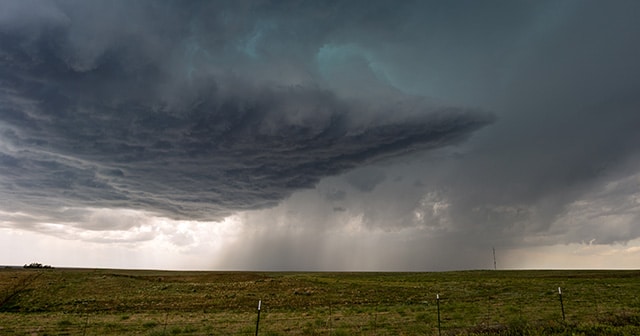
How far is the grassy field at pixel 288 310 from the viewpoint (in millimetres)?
28703

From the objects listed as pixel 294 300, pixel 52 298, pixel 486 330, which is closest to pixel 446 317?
pixel 486 330

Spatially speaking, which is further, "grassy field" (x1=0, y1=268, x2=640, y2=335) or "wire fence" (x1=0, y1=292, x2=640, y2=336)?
"grassy field" (x1=0, y1=268, x2=640, y2=335)

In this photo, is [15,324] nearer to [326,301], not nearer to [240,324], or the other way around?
[240,324]

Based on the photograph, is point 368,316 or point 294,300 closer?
point 368,316

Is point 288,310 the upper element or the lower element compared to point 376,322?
lower

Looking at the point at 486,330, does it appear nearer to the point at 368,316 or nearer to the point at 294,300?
the point at 368,316

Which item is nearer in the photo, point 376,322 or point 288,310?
point 376,322

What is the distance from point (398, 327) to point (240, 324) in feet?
48.6

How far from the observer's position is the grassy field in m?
28.7

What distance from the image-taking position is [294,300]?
59719 mm

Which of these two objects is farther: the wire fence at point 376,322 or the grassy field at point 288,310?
the grassy field at point 288,310

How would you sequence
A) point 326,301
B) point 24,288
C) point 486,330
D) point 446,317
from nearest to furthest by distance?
point 486,330 → point 446,317 → point 326,301 → point 24,288

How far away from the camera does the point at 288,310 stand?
1893 inches

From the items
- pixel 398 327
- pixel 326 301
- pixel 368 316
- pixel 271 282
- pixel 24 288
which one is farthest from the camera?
pixel 271 282
